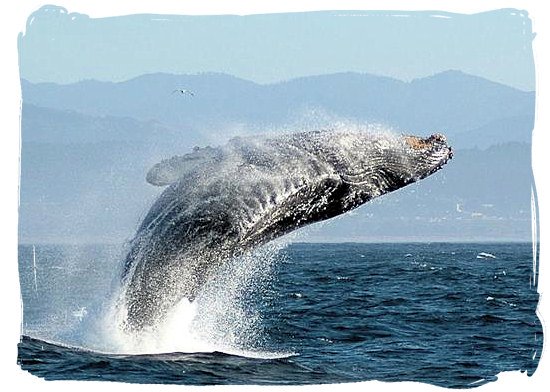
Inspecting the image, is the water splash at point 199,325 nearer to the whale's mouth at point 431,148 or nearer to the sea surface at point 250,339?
the sea surface at point 250,339

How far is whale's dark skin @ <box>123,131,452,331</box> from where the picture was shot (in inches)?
303

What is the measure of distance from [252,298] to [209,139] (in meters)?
9.79

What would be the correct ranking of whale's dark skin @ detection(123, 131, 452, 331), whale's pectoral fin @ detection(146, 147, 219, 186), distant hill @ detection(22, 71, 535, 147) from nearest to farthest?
whale's dark skin @ detection(123, 131, 452, 331) → whale's pectoral fin @ detection(146, 147, 219, 186) → distant hill @ detection(22, 71, 535, 147)

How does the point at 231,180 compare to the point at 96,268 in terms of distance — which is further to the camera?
the point at 96,268

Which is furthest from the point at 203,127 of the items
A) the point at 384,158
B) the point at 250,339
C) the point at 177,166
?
the point at 250,339

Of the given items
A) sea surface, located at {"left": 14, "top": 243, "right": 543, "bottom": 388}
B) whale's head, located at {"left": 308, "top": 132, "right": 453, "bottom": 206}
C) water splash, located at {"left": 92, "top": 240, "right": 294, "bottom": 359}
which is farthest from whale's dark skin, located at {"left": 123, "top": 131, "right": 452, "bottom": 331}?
sea surface, located at {"left": 14, "top": 243, "right": 543, "bottom": 388}

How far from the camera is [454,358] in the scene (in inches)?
Result: 341

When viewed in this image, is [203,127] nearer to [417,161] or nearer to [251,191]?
[251,191]

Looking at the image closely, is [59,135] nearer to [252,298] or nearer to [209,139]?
[209,139]

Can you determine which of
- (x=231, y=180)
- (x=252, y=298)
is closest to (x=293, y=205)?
(x=231, y=180)

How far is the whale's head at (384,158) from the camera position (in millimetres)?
7941

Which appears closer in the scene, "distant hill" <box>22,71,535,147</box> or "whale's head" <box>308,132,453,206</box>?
"whale's head" <box>308,132,453,206</box>

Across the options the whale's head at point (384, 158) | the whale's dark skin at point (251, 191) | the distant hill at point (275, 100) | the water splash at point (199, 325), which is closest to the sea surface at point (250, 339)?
the water splash at point (199, 325)

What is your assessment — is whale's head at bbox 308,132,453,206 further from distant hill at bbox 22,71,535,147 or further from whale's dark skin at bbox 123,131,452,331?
distant hill at bbox 22,71,535,147
